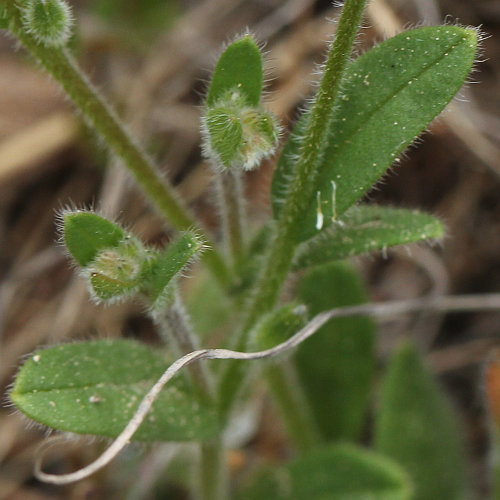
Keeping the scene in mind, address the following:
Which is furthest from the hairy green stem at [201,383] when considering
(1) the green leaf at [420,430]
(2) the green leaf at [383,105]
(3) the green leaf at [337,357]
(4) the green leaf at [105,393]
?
(1) the green leaf at [420,430]

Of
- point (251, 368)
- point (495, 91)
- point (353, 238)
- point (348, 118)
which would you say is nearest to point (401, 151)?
point (348, 118)

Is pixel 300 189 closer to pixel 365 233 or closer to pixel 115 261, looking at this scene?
pixel 365 233

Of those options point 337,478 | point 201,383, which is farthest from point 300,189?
point 337,478

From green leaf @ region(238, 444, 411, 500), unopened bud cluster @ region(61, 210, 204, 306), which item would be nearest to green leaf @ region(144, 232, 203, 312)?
unopened bud cluster @ region(61, 210, 204, 306)

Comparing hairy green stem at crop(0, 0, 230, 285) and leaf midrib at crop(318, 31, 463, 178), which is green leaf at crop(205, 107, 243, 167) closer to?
hairy green stem at crop(0, 0, 230, 285)

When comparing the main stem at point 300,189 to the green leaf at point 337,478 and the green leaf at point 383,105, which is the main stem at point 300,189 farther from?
the green leaf at point 337,478
